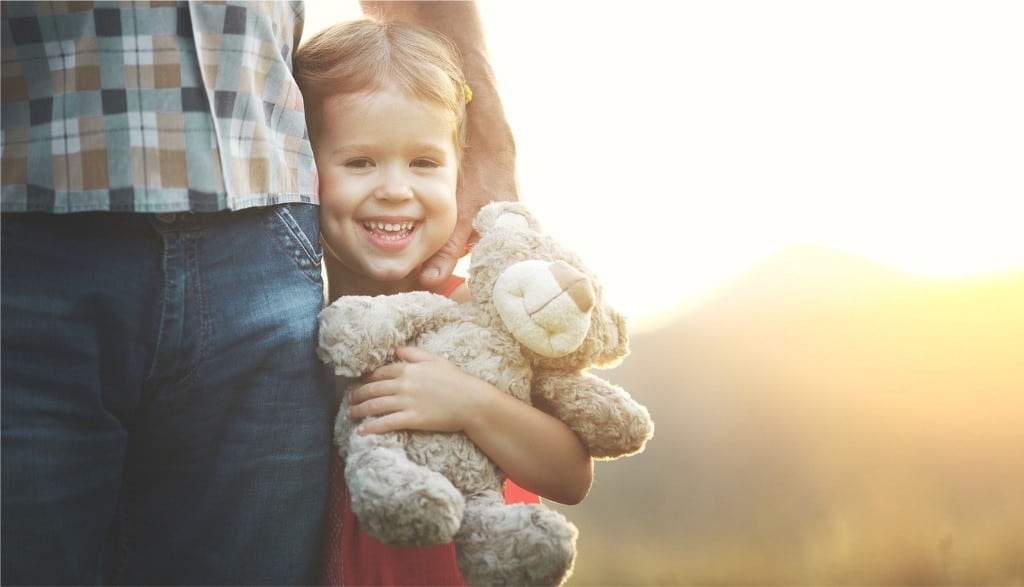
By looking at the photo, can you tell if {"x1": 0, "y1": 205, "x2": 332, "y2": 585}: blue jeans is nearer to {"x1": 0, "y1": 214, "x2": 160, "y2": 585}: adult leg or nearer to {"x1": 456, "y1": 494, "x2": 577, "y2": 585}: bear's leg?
{"x1": 0, "y1": 214, "x2": 160, "y2": 585}: adult leg

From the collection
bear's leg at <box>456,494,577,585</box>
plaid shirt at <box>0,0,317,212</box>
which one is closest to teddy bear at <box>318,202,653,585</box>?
bear's leg at <box>456,494,577,585</box>

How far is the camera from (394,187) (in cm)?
123

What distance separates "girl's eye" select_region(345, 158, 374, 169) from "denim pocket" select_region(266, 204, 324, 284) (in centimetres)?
21

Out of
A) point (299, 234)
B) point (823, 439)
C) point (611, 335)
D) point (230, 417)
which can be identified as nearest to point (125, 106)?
point (299, 234)

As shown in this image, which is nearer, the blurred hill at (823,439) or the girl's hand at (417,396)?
the girl's hand at (417,396)

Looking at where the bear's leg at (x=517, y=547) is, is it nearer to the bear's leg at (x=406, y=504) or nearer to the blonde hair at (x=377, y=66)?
the bear's leg at (x=406, y=504)

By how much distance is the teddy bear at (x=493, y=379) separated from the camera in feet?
2.93

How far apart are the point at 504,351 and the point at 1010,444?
3.25m

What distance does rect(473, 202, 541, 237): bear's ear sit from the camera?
3.67 feet

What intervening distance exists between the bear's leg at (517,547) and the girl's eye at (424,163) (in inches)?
24.1

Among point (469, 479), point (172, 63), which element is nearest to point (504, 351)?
point (469, 479)

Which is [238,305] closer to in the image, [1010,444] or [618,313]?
[618,313]

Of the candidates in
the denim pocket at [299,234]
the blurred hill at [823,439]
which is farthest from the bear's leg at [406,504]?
the blurred hill at [823,439]

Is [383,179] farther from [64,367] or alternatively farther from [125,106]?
[64,367]
